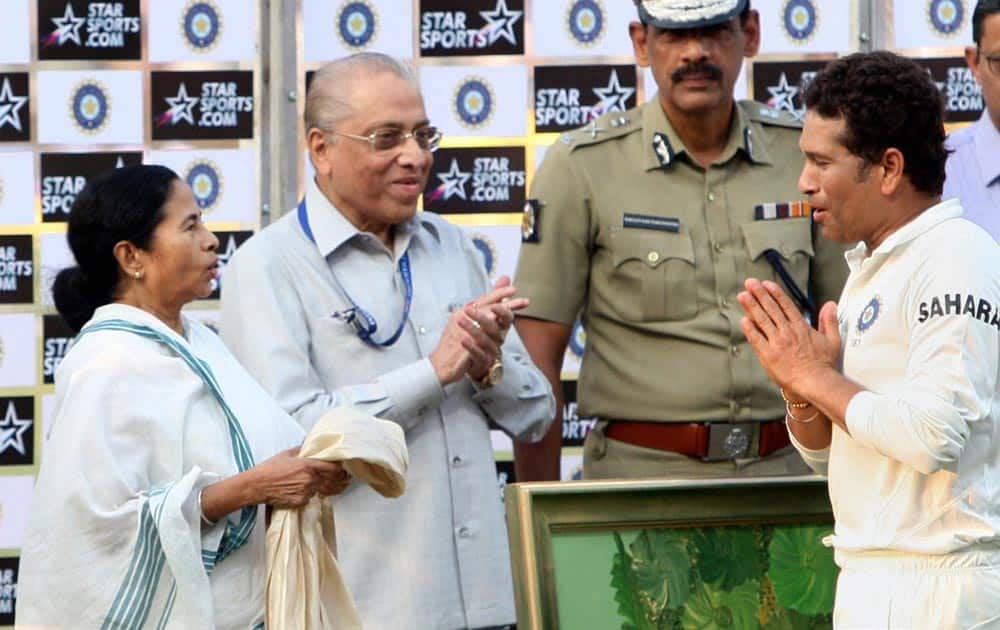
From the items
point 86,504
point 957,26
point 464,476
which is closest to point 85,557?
point 86,504

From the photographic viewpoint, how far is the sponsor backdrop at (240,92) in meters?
5.55

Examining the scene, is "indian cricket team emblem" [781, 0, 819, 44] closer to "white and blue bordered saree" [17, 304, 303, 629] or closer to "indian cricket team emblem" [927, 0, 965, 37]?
"indian cricket team emblem" [927, 0, 965, 37]

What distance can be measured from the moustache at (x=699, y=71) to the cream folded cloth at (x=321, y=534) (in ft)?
4.81

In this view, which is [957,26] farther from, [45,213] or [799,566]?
[45,213]

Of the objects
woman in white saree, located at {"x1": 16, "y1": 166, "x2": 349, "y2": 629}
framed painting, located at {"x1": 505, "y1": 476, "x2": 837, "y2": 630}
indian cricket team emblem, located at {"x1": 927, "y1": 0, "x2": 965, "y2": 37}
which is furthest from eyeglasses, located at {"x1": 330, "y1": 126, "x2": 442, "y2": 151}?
indian cricket team emblem, located at {"x1": 927, "y1": 0, "x2": 965, "y2": 37}

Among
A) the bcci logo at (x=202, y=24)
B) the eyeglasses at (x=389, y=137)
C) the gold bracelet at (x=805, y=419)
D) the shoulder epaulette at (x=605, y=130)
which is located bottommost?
the gold bracelet at (x=805, y=419)

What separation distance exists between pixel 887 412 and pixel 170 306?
1657 millimetres

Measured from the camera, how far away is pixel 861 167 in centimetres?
326

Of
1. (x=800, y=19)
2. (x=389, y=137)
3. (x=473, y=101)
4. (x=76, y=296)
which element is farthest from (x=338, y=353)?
(x=800, y=19)

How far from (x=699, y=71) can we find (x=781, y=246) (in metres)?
0.52

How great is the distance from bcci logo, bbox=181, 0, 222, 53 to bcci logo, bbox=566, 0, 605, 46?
1.14 m

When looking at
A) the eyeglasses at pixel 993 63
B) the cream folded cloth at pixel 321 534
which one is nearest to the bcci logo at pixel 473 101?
the eyeglasses at pixel 993 63

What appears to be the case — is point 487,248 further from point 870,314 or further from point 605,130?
point 870,314

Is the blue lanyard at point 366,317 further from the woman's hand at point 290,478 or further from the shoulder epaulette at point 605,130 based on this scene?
the shoulder epaulette at point 605,130
